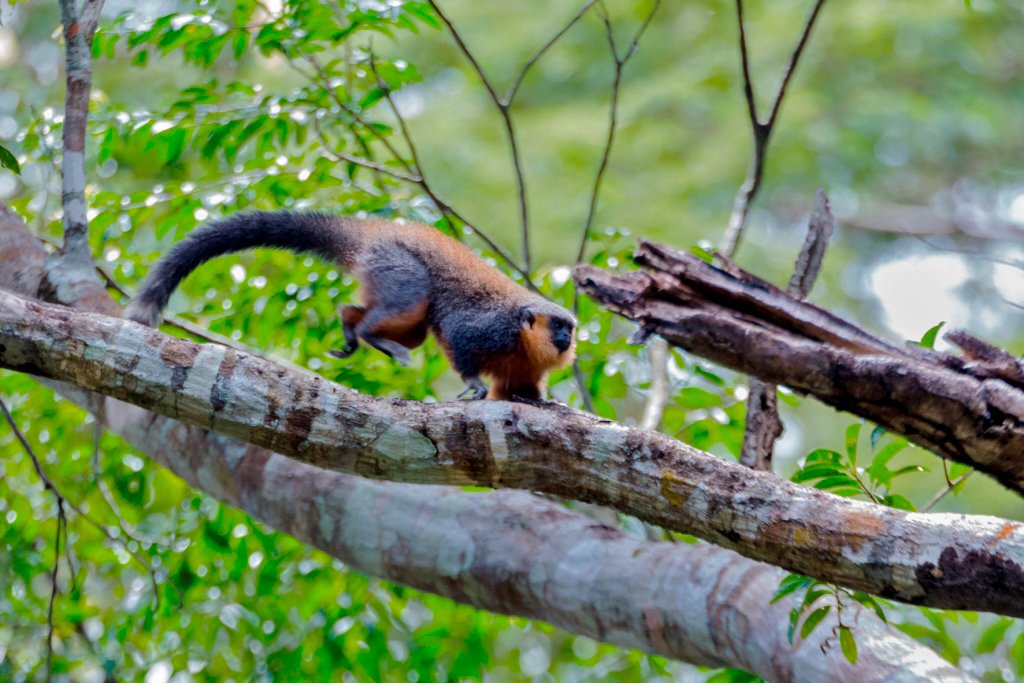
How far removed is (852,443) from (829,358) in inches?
10.1

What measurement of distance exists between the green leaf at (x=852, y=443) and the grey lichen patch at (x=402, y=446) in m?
1.23

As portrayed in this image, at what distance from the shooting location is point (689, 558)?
3078mm

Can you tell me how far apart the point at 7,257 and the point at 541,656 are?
359cm

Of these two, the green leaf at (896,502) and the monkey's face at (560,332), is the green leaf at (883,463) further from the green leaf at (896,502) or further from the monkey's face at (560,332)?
the monkey's face at (560,332)

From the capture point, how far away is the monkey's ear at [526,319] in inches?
141

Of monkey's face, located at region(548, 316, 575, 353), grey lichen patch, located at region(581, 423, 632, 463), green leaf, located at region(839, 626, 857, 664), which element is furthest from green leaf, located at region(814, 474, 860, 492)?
monkey's face, located at region(548, 316, 575, 353)

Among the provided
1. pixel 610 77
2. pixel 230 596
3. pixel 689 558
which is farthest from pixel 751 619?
pixel 610 77

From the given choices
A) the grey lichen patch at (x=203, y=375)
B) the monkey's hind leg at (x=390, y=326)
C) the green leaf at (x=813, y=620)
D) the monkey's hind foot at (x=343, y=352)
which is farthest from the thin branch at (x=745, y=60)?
the grey lichen patch at (x=203, y=375)

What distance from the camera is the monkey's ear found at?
358 centimetres

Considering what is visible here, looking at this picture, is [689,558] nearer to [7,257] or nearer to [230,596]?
[230,596]

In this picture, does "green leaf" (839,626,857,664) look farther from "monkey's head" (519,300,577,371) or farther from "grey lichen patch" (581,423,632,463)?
"monkey's head" (519,300,577,371)

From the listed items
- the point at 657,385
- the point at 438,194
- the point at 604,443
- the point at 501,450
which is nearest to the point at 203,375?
the point at 501,450

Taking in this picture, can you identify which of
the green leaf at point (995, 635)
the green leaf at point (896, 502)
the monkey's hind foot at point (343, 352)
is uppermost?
the green leaf at point (896, 502)

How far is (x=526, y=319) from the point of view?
11.8ft
